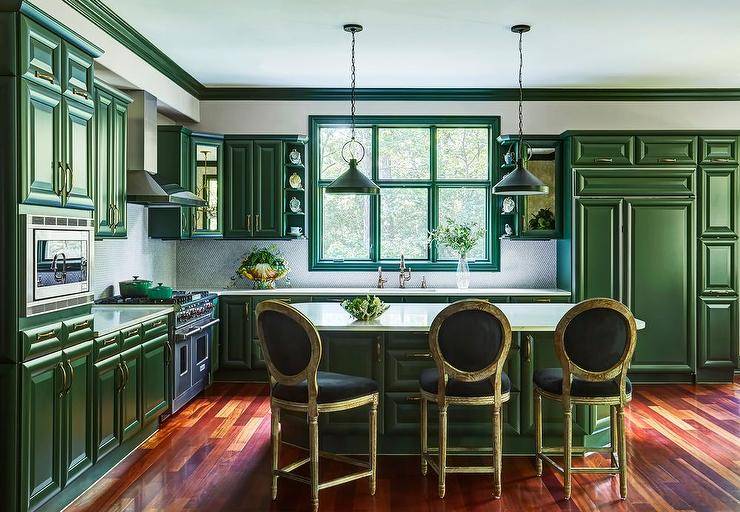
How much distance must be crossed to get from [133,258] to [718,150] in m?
5.53

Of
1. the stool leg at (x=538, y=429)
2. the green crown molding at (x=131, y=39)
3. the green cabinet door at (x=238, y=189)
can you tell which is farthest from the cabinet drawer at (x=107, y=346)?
the green cabinet door at (x=238, y=189)

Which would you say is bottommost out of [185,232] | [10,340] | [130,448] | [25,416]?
[130,448]

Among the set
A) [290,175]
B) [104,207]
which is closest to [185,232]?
[290,175]

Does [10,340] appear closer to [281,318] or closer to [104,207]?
[281,318]

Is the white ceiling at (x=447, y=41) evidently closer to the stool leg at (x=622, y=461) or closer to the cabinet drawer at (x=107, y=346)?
the cabinet drawer at (x=107, y=346)

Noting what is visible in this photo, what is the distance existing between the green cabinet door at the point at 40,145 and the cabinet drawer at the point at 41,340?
0.58m

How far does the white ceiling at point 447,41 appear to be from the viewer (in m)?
4.70

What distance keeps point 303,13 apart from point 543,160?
3.10 meters

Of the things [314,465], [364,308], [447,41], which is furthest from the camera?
[447,41]

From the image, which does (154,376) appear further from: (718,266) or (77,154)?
(718,266)

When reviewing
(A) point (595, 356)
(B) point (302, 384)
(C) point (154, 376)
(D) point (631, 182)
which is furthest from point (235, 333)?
(D) point (631, 182)

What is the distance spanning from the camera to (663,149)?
6578mm

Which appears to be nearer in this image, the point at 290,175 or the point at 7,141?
the point at 7,141

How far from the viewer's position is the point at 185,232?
6.47 meters
